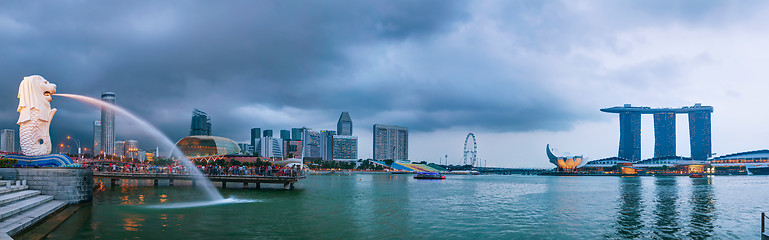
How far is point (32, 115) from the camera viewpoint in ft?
127

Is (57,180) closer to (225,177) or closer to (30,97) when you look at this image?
(30,97)

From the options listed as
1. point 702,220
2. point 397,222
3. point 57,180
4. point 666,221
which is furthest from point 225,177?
point 702,220

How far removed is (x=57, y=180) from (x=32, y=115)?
20.6 feet

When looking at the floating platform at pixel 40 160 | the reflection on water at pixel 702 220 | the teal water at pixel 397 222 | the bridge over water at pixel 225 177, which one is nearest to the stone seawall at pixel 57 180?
the floating platform at pixel 40 160

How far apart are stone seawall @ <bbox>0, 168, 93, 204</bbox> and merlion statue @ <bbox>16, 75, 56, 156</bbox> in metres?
3.57

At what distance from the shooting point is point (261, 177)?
71.2m

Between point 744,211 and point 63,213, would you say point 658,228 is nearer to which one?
point 744,211

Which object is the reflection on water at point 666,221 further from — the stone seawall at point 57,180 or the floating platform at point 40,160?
the floating platform at point 40,160

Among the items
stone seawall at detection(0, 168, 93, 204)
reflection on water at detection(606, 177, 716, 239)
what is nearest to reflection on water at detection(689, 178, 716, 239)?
reflection on water at detection(606, 177, 716, 239)

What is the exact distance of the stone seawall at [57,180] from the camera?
35312 millimetres

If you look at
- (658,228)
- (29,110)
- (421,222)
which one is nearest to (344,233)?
(421,222)

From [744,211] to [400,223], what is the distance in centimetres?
3714

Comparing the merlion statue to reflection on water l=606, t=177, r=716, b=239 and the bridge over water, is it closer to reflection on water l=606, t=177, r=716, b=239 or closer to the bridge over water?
the bridge over water

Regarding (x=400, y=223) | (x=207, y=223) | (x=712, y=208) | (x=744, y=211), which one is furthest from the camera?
(x=712, y=208)
